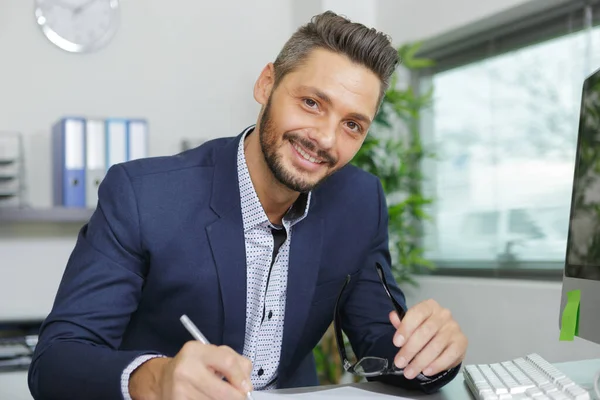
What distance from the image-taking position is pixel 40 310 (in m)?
2.91

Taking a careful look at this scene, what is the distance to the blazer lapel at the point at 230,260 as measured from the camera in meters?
1.35

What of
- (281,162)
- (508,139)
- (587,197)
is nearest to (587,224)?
(587,197)

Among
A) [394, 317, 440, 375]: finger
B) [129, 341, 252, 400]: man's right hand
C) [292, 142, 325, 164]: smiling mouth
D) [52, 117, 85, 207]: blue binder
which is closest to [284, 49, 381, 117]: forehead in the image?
[292, 142, 325, 164]: smiling mouth

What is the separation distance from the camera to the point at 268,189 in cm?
149

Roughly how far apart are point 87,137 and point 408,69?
5.54 feet

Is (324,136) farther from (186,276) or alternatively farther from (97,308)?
(97,308)

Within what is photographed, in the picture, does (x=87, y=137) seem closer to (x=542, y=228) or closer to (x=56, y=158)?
(x=56, y=158)

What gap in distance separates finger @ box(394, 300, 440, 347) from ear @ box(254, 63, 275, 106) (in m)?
0.61

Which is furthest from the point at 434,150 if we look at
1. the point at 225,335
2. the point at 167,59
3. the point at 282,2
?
the point at 225,335

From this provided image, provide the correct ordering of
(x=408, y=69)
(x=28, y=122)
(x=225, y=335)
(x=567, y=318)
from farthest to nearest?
(x=408, y=69)
(x=28, y=122)
(x=225, y=335)
(x=567, y=318)

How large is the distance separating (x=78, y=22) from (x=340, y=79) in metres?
2.26

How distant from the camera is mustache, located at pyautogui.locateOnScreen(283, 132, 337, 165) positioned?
1.40 m

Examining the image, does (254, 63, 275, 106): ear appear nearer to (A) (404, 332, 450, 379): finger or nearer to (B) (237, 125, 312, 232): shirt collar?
(B) (237, 125, 312, 232): shirt collar

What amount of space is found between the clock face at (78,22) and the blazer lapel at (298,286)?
2.20 m
